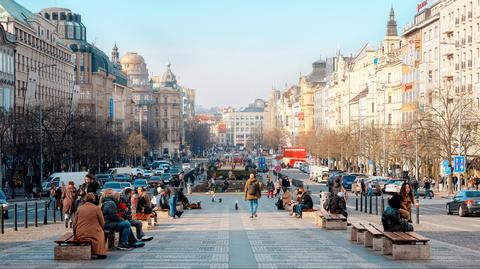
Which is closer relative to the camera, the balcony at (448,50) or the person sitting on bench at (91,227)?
the person sitting on bench at (91,227)

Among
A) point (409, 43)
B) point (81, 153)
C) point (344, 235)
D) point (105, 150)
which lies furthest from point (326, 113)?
point (344, 235)

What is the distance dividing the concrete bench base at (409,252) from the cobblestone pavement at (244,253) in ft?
0.68

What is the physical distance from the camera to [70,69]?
136m

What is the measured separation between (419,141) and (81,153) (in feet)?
95.4

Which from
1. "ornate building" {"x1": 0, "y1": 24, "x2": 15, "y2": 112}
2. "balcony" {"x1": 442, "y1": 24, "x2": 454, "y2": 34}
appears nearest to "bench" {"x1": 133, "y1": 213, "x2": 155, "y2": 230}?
"ornate building" {"x1": 0, "y1": 24, "x2": 15, "y2": 112}

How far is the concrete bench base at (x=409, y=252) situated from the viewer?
1891 centimetres

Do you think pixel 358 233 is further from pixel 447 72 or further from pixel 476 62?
pixel 447 72

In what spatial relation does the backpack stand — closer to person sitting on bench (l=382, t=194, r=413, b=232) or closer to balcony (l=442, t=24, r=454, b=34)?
person sitting on bench (l=382, t=194, r=413, b=232)

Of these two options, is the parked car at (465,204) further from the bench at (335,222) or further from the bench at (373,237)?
the bench at (373,237)

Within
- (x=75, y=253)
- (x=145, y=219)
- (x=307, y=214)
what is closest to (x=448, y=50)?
(x=307, y=214)

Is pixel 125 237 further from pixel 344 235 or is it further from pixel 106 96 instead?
pixel 106 96

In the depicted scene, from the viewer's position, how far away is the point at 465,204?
41812 millimetres

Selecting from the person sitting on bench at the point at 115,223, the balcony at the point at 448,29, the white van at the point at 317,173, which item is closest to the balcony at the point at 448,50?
the balcony at the point at 448,29

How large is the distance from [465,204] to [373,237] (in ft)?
71.6
